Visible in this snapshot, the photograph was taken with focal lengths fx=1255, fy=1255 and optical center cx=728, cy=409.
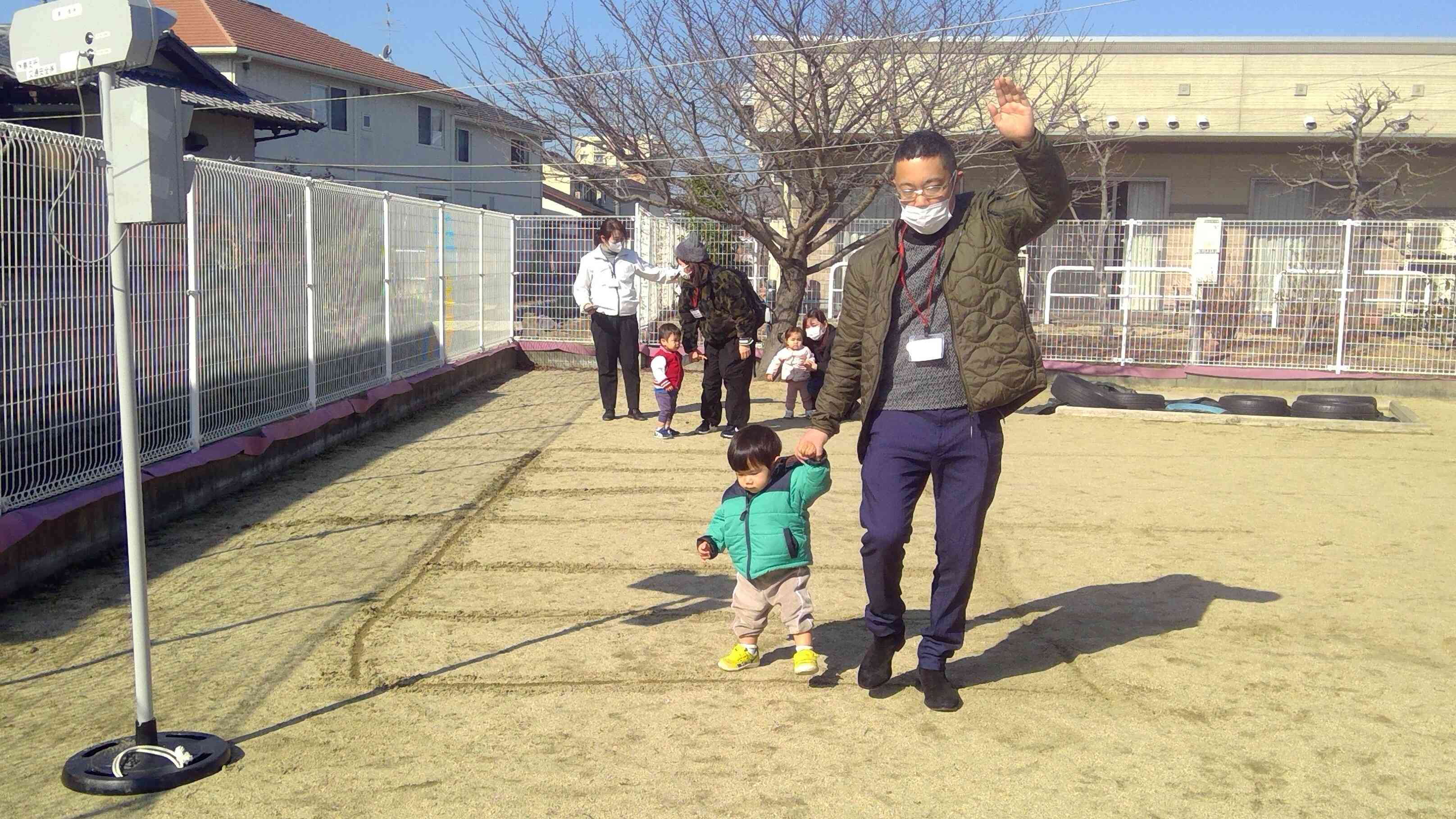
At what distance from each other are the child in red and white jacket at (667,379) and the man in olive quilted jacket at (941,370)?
6.55 m

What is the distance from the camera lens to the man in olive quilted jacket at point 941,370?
13.8ft

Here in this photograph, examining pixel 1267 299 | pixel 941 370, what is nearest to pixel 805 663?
pixel 941 370

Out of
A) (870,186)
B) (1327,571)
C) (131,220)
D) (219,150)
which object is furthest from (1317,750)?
(219,150)

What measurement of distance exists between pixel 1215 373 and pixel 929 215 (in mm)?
12728

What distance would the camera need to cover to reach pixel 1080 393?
13.4 m

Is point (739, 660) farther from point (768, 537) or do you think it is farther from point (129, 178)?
point (129, 178)

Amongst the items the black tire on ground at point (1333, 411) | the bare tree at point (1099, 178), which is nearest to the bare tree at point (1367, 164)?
the bare tree at point (1099, 178)

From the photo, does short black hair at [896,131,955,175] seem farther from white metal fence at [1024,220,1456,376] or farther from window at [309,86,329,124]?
window at [309,86,329,124]

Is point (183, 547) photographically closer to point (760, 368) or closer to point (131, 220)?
point (131, 220)

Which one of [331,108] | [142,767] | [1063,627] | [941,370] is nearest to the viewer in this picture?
[142,767]

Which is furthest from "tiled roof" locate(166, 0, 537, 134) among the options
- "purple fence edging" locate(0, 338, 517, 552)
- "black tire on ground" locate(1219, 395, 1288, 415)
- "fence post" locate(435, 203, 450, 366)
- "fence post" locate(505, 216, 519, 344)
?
"black tire on ground" locate(1219, 395, 1288, 415)

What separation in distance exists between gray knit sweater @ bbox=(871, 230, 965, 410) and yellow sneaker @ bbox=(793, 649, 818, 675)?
3.28 ft

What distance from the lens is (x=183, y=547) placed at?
6777 millimetres

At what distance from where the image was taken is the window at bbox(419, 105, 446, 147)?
3728cm
